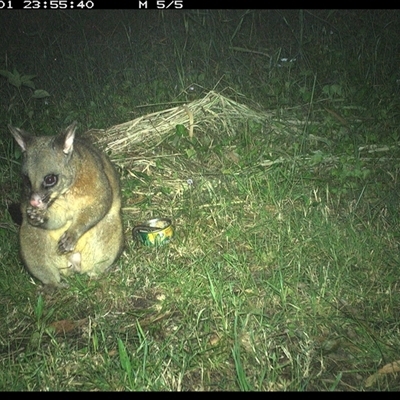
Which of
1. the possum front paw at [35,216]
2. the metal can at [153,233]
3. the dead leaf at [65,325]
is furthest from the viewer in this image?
the metal can at [153,233]

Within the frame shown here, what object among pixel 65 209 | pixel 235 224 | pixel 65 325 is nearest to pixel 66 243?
pixel 65 209

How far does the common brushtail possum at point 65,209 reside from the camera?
377 centimetres

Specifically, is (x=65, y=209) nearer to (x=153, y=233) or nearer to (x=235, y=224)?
(x=153, y=233)

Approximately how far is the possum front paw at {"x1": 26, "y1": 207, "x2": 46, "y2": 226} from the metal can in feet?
2.76

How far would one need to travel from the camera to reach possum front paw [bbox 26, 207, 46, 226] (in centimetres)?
387

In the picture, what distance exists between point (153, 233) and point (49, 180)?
3.36 ft

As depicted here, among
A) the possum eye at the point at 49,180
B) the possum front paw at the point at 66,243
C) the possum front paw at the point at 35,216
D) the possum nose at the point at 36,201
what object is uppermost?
the possum eye at the point at 49,180

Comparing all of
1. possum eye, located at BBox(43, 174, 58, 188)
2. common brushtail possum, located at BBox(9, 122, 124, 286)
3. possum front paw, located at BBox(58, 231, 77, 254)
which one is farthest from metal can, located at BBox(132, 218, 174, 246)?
possum eye, located at BBox(43, 174, 58, 188)

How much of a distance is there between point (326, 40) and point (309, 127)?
2.47m

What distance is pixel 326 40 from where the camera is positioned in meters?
7.81

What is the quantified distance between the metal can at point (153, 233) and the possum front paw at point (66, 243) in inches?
26.1

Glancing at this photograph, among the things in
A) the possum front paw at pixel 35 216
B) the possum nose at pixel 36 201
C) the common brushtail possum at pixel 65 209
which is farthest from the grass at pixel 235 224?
the possum nose at pixel 36 201

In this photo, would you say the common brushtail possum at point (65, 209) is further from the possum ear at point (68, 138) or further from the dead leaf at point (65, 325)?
the dead leaf at point (65, 325)
